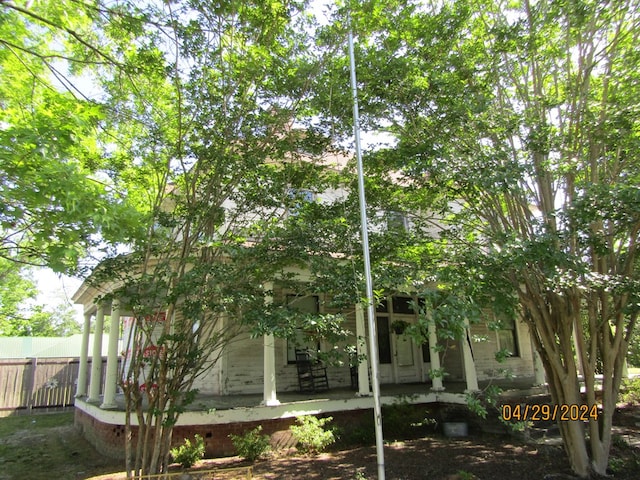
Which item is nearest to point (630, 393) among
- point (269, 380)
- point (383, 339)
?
point (383, 339)

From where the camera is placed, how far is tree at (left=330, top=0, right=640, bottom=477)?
5645 mm

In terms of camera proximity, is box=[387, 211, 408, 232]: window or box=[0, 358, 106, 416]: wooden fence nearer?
box=[387, 211, 408, 232]: window

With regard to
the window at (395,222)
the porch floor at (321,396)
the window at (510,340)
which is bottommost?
the porch floor at (321,396)

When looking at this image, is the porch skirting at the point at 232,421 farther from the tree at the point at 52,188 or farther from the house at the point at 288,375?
the tree at the point at 52,188

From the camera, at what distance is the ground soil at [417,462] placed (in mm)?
5898

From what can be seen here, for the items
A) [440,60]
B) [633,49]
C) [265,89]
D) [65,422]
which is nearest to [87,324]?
[65,422]

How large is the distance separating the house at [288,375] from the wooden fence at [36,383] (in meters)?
3.18

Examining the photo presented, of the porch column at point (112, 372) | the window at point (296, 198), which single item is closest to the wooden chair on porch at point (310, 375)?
the porch column at point (112, 372)

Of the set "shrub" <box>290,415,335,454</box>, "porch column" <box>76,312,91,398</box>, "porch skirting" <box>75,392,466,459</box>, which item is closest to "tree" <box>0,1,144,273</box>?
"porch skirting" <box>75,392,466,459</box>

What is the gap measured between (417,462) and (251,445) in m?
2.59

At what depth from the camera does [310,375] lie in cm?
952

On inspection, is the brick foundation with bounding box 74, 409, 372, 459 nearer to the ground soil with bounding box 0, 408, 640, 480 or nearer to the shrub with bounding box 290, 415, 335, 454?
the ground soil with bounding box 0, 408, 640, 480

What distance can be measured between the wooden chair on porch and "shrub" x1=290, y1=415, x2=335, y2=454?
2.05 m

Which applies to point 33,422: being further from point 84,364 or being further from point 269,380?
point 269,380
